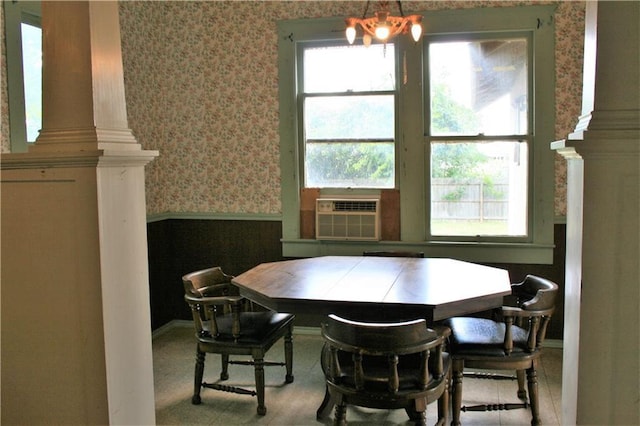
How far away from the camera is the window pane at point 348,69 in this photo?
4.48 meters

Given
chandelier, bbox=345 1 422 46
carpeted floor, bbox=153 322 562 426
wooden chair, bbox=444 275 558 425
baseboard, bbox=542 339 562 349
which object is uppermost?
chandelier, bbox=345 1 422 46

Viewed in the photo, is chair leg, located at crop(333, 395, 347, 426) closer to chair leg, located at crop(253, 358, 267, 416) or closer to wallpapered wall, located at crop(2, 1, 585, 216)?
chair leg, located at crop(253, 358, 267, 416)

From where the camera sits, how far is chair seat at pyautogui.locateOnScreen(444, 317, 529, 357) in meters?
2.87

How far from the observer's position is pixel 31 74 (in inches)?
135

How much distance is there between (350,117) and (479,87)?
1.04 metres

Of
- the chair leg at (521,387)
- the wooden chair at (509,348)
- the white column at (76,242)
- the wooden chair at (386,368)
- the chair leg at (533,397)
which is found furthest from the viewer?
the chair leg at (521,387)

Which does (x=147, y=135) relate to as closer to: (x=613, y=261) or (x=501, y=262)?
(x=501, y=262)

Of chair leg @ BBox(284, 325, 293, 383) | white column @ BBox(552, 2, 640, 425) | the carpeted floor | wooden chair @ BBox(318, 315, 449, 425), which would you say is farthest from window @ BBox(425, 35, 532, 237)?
white column @ BBox(552, 2, 640, 425)

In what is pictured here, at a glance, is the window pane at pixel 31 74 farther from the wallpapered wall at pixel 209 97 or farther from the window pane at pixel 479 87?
the window pane at pixel 479 87

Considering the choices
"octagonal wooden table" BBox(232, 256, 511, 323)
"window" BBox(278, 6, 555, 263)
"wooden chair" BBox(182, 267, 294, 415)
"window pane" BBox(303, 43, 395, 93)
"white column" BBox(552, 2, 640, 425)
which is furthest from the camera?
"window pane" BBox(303, 43, 395, 93)

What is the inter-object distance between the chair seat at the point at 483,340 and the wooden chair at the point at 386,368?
1.19ft

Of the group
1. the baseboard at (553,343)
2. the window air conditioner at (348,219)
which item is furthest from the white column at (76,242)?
the baseboard at (553,343)

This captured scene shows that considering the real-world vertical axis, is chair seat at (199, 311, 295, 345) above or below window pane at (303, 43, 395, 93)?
below

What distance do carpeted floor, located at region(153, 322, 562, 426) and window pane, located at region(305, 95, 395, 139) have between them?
1765 millimetres
